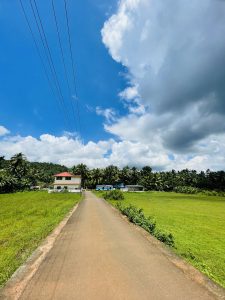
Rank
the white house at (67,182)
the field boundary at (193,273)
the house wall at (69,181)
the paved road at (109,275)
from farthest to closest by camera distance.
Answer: the house wall at (69,181)
the white house at (67,182)
the field boundary at (193,273)
the paved road at (109,275)

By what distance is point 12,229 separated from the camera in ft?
50.0

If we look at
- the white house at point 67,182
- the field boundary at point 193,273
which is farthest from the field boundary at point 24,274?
the white house at point 67,182

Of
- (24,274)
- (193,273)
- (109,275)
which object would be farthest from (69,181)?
(193,273)

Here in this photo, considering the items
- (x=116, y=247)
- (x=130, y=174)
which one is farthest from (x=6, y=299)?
(x=130, y=174)

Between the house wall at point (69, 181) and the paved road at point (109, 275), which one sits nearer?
the paved road at point (109, 275)

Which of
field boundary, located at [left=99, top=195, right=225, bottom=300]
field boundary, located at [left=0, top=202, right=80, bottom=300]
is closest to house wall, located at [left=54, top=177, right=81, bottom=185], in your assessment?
field boundary, located at [left=0, top=202, right=80, bottom=300]

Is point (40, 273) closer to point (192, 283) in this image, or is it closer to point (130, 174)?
point (192, 283)

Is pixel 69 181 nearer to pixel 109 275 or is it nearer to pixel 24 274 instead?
pixel 24 274

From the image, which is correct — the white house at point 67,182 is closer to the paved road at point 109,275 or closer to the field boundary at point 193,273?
the paved road at point 109,275

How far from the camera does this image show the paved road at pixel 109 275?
5930 millimetres

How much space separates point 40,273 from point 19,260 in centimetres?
190

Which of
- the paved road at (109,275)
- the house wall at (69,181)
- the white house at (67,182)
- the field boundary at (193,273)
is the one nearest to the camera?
the paved road at (109,275)

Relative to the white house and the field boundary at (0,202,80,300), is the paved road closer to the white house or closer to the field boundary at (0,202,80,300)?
the field boundary at (0,202,80,300)

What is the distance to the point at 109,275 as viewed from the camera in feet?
23.5
